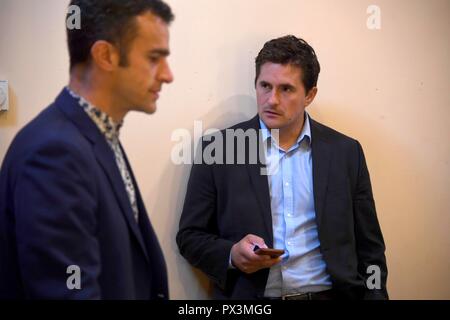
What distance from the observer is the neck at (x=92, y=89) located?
2.93 ft

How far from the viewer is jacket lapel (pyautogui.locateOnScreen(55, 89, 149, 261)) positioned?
0.85 m

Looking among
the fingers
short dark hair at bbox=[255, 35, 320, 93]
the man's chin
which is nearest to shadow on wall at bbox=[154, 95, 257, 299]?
the fingers

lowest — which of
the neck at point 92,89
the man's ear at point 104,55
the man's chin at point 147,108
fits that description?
the man's chin at point 147,108

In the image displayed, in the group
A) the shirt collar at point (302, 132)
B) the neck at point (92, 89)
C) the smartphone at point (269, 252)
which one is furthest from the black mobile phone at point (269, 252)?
the neck at point (92, 89)

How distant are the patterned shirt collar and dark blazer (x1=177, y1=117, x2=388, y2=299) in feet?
1.40

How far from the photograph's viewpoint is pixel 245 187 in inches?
52.8

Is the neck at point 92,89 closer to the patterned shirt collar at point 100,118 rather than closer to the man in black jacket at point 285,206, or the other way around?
the patterned shirt collar at point 100,118

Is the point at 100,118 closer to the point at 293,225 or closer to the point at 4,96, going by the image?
the point at 4,96

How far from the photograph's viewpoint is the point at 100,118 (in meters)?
0.89

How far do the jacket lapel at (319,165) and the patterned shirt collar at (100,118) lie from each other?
658mm

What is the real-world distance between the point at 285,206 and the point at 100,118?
0.64m

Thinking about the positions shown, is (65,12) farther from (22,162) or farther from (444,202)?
(444,202)

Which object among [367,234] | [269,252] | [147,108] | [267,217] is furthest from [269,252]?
[147,108]

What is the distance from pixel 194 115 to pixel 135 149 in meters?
0.19
